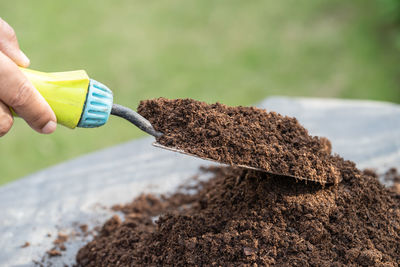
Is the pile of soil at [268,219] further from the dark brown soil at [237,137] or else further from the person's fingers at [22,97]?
the person's fingers at [22,97]

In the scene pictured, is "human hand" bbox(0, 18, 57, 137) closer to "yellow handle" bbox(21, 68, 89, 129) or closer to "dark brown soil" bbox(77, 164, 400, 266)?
"yellow handle" bbox(21, 68, 89, 129)

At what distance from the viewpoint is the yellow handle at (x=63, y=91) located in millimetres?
1266

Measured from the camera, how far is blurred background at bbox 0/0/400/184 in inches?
157

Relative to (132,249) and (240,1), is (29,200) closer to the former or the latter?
(132,249)

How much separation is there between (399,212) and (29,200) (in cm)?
173

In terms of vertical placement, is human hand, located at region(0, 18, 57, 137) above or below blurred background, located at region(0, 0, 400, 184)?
below

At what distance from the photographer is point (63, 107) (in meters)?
1.29

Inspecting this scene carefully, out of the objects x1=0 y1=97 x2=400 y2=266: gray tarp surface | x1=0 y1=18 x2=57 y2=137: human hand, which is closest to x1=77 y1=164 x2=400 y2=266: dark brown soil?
x1=0 y1=97 x2=400 y2=266: gray tarp surface

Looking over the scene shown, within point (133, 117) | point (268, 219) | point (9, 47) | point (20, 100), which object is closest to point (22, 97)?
point (20, 100)

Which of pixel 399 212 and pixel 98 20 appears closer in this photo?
pixel 399 212

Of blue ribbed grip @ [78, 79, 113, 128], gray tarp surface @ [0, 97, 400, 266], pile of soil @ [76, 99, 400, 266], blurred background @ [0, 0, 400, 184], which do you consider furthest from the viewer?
blurred background @ [0, 0, 400, 184]

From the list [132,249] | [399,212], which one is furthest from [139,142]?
[399,212]

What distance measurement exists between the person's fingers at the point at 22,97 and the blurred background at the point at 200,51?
258 cm

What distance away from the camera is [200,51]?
182 inches
